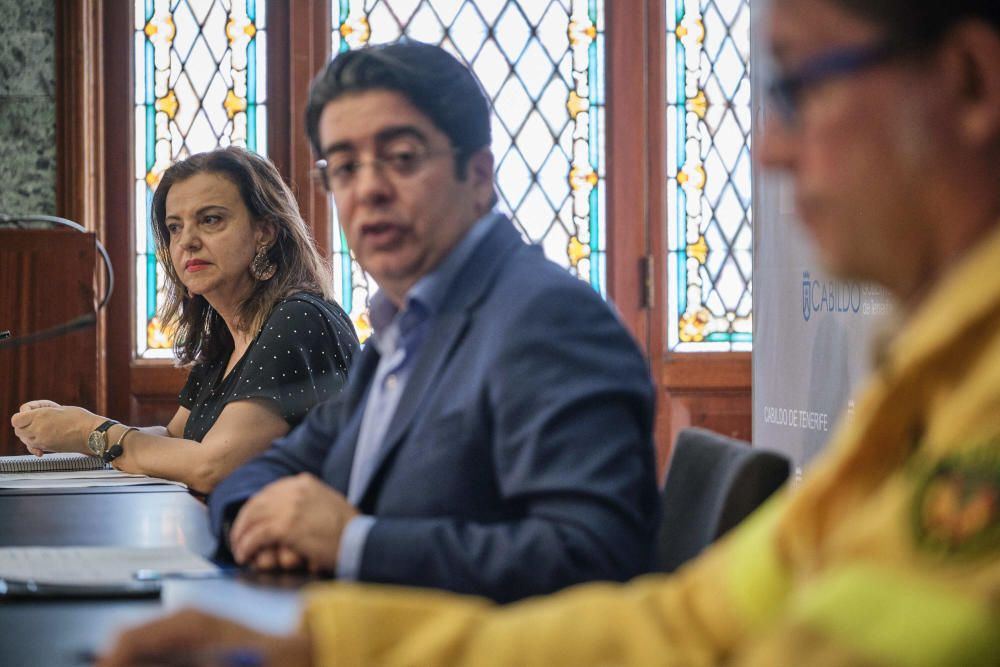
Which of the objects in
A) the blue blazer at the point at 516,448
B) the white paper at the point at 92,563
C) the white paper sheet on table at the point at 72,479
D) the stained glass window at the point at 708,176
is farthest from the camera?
the stained glass window at the point at 708,176

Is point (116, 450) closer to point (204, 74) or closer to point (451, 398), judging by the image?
point (451, 398)

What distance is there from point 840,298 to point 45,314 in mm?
2761

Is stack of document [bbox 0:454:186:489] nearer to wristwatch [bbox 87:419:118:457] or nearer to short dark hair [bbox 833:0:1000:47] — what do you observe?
wristwatch [bbox 87:419:118:457]

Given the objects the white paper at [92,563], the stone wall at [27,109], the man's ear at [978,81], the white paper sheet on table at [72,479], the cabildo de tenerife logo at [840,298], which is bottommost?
the white paper sheet on table at [72,479]

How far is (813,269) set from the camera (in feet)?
9.66

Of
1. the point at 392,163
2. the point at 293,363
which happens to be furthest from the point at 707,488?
the point at 293,363

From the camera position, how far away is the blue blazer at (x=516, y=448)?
1.25 m

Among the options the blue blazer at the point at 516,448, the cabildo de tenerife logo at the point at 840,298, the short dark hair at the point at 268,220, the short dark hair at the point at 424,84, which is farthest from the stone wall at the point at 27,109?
the blue blazer at the point at 516,448

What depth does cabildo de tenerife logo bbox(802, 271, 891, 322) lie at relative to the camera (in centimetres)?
261

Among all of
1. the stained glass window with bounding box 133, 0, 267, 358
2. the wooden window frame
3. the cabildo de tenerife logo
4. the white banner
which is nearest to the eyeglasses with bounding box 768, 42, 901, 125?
the cabildo de tenerife logo

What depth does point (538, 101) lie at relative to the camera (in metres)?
4.90

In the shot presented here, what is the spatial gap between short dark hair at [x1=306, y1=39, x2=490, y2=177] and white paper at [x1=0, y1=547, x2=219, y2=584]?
2.00ft

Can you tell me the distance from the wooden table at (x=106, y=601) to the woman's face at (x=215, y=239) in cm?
74

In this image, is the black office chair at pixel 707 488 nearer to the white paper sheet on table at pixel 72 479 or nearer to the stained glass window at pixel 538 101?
the white paper sheet on table at pixel 72 479
